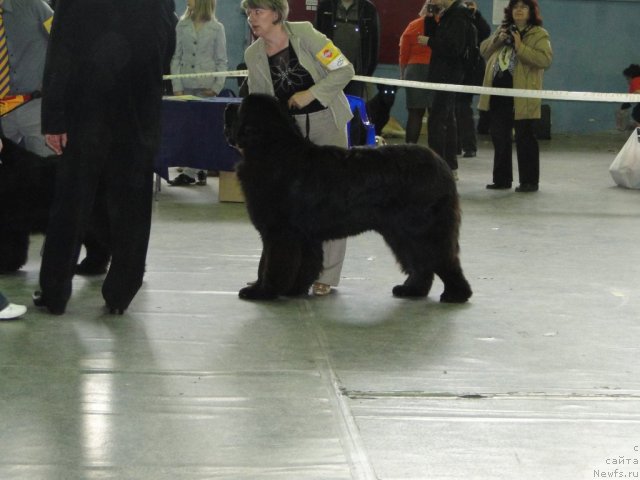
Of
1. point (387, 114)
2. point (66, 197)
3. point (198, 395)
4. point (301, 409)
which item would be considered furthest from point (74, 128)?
point (387, 114)

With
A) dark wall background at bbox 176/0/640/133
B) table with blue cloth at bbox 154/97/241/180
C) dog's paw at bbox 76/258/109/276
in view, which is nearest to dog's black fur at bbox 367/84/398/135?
dark wall background at bbox 176/0/640/133

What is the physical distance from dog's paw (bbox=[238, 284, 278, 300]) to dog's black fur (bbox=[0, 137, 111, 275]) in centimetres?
99

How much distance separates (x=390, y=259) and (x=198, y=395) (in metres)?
2.90

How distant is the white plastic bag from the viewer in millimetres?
9977

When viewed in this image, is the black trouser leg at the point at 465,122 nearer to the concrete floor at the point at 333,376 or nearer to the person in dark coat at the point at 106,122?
the concrete floor at the point at 333,376

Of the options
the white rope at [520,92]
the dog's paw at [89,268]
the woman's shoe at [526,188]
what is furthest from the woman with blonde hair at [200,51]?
the dog's paw at [89,268]

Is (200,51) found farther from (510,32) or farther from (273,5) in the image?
(273,5)

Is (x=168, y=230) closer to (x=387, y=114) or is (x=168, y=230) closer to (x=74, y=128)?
(x=74, y=128)

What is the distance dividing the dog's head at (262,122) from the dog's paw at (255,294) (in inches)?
30.2

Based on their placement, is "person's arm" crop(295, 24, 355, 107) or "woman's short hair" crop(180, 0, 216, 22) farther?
"woman's short hair" crop(180, 0, 216, 22)

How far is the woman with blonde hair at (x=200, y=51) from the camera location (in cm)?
981

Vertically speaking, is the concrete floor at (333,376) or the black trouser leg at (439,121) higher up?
the black trouser leg at (439,121)

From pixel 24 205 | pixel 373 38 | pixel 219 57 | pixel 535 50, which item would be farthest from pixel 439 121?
pixel 24 205

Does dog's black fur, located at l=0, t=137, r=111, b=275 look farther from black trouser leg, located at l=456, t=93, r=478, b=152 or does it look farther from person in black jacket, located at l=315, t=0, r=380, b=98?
black trouser leg, located at l=456, t=93, r=478, b=152
